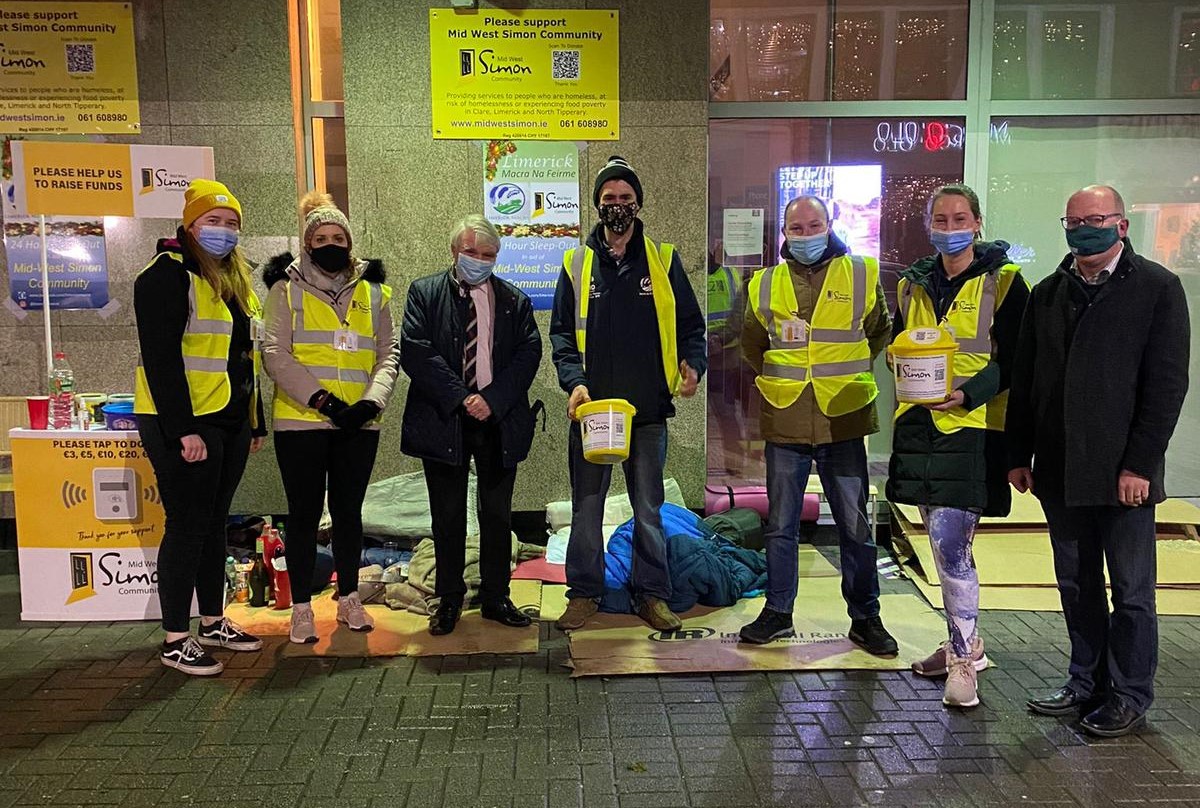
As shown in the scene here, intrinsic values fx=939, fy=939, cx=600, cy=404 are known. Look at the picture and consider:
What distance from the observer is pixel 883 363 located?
21.6 feet

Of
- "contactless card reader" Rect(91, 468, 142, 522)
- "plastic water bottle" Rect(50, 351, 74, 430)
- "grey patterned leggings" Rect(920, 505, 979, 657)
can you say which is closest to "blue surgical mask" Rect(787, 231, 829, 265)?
"grey patterned leggings" Rect(920, 505, 979, 657)

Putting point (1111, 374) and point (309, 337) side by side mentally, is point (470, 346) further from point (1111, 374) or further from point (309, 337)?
point (1111, 374)

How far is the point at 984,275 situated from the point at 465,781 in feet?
8.55

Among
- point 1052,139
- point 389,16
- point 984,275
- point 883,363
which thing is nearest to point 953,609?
point 984,275

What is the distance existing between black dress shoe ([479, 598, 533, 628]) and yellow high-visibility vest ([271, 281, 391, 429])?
3.96ft

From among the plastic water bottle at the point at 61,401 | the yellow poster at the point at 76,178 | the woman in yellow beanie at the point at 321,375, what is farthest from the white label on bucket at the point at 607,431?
the yellow poster at the point at 76,178

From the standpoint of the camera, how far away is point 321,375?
13.7 ft

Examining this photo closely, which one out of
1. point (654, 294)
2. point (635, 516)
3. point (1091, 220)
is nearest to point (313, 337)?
point (654, 294)

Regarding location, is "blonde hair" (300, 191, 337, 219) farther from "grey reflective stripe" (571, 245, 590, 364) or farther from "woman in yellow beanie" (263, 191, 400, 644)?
"grey reflective stripe" (571, 245, 590, 364)

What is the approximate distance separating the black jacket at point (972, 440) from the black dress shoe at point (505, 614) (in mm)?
1942

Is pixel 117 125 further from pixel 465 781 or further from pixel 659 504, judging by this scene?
pixel 465 781

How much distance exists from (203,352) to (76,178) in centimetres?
230

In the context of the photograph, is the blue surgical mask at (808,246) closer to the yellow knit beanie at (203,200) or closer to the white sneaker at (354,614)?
the yellow knit beanie at (203,200)

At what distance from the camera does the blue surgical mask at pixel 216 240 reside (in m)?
3.89
